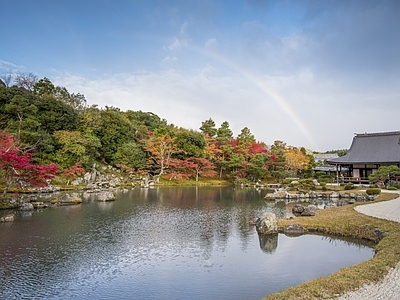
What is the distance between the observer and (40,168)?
54.2 feet

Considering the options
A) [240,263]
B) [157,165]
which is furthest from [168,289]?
[157,165]

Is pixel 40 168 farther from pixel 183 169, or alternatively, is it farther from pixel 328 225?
pixel 183 169

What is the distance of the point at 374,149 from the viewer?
104 feet

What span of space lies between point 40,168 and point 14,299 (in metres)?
12.2

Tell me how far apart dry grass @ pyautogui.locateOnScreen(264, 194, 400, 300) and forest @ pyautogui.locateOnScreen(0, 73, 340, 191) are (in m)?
20.2

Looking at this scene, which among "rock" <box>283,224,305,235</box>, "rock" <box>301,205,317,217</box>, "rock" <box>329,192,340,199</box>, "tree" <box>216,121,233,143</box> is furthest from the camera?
"tree" <box>216,121,233,143</box>

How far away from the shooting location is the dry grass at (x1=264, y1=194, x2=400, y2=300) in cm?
523

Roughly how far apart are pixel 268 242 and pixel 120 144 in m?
28.6

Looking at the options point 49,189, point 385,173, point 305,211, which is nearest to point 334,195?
point 385,173

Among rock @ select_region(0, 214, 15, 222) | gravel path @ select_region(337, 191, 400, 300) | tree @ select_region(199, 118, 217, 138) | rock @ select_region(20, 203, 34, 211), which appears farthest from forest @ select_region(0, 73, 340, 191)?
gravel path @ select_region(337, 191, 400, 300)

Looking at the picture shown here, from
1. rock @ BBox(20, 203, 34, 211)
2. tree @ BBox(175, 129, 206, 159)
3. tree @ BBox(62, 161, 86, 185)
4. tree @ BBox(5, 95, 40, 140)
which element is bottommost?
rock @ BBox(20, 203, 34, 211)

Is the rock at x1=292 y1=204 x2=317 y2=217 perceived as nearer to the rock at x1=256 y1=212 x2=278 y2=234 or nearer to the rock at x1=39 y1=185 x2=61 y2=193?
the rock at x1=256 y1=212 x2=278 y2=234

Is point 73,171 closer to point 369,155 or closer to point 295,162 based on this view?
point 295,162

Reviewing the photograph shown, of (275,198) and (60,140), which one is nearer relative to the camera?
(275,198)
